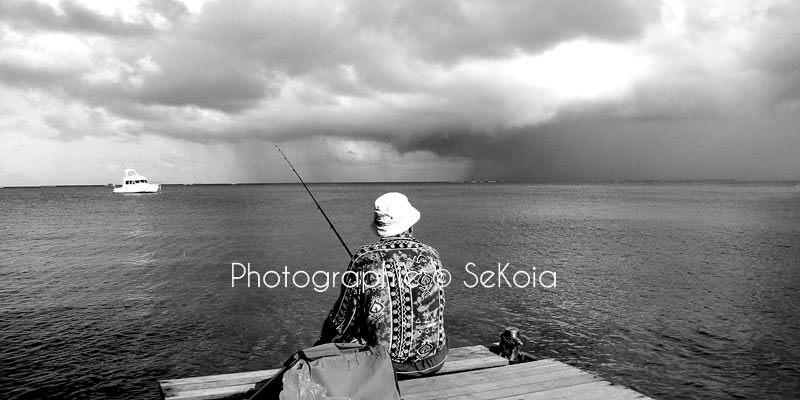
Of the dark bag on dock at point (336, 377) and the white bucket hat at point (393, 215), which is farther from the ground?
the white bucket hat at point (393, 215)

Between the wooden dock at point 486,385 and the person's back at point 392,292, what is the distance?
24.1 inches

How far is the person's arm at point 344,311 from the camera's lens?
4.46 meters

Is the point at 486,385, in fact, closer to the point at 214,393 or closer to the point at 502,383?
the point at 502,383

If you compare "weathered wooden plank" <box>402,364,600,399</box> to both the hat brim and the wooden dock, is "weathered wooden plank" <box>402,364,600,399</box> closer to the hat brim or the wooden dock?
the wooden dock

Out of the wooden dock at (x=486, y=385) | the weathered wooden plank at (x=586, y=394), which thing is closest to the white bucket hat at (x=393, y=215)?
the wooden dock at (x=486, y=385)

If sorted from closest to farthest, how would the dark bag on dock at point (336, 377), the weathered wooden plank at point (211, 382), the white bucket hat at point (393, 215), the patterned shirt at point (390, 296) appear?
the dark bag on dock at point (336, 377) < the patterned shirt at point (390, 296) < the white bucket hat at point (393, 215) < the weathered wooden plank at point (211, 382)

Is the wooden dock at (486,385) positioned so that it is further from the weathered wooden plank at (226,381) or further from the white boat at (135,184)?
the white boat at (135,184)

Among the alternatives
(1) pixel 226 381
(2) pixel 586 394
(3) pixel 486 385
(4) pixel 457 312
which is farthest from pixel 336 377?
(4) pixel 457 312

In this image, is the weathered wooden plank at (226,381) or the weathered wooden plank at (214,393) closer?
the weathered wooden plank at (214,393)

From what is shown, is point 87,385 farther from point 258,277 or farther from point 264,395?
point 258,277

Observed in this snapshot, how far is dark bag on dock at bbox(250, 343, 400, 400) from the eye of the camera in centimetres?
346

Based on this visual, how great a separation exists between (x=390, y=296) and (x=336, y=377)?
1022 mm

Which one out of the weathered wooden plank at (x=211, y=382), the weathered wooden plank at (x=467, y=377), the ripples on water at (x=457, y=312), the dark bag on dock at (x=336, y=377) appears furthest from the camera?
the ripples on water at (x=457, y=312)

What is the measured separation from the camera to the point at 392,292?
175 inches
